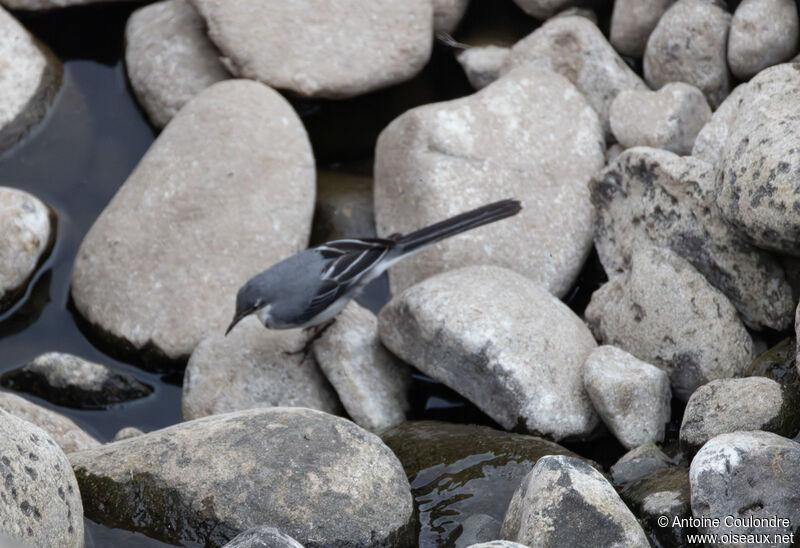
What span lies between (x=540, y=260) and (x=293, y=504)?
2.38 meters

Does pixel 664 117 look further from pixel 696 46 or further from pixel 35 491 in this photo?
pixel 35 491

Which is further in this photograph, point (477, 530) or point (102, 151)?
point (102, 151)

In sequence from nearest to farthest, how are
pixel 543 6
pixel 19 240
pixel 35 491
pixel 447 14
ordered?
1. pixel 35 491
2. pixel 19 240
3. pixel 543 6
4. pixel 447 14

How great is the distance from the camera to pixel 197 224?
17.7 ft

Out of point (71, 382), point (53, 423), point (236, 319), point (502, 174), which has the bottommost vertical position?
point (71, 382)

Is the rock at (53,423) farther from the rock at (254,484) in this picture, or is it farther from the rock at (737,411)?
the rock at (737,411)

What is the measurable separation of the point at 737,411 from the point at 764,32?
2577 millimetres

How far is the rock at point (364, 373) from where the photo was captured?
184 inches

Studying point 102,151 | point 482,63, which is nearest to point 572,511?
point 482,63

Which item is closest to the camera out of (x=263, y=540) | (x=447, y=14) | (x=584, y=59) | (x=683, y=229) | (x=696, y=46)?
(x=263, y=540)

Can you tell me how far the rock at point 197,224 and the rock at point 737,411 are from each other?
8.54 feet

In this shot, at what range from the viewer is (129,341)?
5.16 metres

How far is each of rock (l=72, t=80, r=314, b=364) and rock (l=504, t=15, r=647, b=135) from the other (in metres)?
1.71

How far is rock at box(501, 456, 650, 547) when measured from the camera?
3.17 metres
